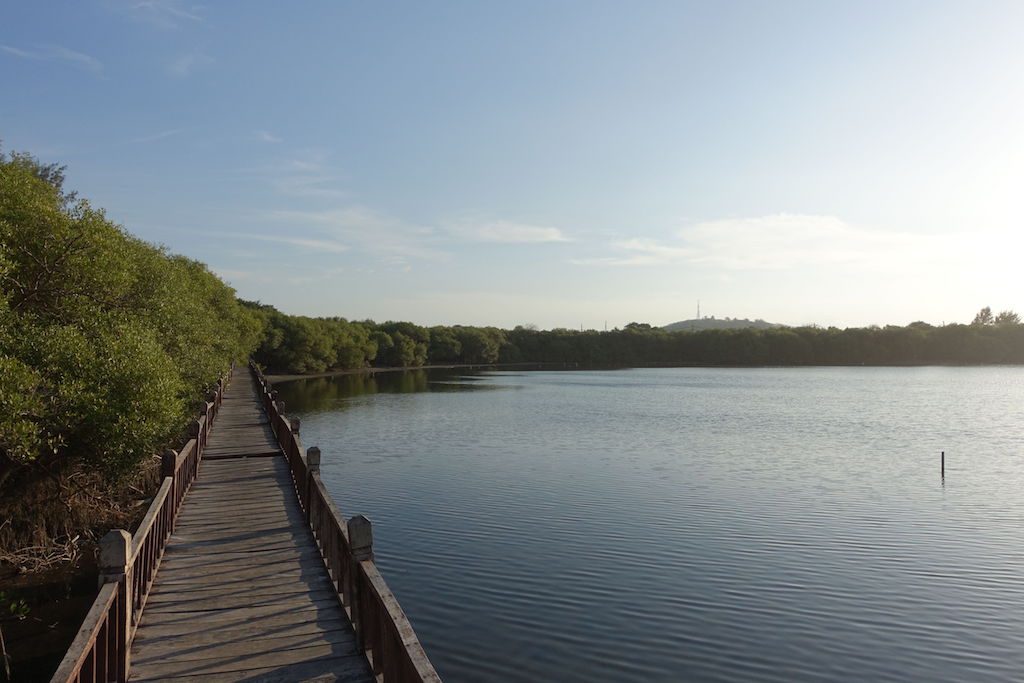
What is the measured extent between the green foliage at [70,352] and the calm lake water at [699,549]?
633 cm

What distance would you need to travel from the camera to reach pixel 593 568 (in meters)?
16.2

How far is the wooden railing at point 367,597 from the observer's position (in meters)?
5.20

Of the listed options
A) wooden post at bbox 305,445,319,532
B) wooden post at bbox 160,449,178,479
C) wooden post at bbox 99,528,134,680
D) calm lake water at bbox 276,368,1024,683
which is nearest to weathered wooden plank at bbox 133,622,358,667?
wooden post at bbox 99,528,134,680

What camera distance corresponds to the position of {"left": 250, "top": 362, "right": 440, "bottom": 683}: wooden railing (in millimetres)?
5195

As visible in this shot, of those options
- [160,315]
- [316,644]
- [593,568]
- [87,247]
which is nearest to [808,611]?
[593,568]

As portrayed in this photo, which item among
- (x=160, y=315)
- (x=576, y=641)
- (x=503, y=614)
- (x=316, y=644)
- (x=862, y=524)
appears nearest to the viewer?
(x=316, y=644)

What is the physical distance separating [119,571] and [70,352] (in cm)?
860

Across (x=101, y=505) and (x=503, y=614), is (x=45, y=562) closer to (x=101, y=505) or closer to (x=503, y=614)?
(x=101, y=505)

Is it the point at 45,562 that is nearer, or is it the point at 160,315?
the point at 45,562

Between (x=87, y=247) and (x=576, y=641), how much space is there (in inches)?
550

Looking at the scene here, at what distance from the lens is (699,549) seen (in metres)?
17.7

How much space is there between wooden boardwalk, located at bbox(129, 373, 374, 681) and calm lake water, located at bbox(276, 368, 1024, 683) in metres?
3.24

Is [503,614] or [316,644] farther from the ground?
[316,644]

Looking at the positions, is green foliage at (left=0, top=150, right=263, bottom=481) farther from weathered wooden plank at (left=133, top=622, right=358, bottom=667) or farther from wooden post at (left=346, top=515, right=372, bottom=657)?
wooden post at (left=346, top=515, right=372, bottom=657)
